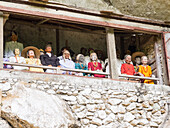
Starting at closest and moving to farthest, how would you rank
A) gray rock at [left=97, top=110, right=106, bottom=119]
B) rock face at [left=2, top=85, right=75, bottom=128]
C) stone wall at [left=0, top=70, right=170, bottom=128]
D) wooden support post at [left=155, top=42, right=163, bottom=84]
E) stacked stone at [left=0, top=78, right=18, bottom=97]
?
rock face at [left=2, top=85, right=75, bottom=128], stacked stone at [left=0, top=78, right=18, bottom=97], stone wall at [left=0, top=70, right=170, bottom=128], gray rock at [left=97, top=110, right=106, bottom=119], wooden support post at [left=155, top=42, right=163, bottom=84]

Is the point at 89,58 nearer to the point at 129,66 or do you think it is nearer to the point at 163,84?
the point at 129,66

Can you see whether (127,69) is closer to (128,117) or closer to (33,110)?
(128,117)

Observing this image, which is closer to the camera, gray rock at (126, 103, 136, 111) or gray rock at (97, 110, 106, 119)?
gray rock at (97, 110, 106, 119)

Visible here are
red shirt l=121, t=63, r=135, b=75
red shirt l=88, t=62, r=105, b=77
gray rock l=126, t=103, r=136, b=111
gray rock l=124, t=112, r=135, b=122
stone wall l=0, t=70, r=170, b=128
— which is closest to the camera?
stone wall l=0, t=70, r=170, b=128

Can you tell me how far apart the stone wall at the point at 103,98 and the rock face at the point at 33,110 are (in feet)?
1.15

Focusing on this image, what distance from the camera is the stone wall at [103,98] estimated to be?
13617 millimetres

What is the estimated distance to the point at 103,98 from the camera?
14.3 meters

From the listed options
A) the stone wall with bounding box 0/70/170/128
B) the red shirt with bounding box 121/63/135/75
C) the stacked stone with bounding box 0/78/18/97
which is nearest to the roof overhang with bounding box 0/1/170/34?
the red shirt with bounding box 121/63/135/75

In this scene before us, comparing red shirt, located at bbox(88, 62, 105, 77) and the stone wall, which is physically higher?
red shirt, located at bbox(88, 62, 105, 77)

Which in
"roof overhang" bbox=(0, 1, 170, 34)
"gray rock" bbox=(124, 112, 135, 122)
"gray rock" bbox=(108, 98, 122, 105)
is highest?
"roof overhang" bbox=(0, 1, 170, 34)

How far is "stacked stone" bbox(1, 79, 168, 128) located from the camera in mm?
13711

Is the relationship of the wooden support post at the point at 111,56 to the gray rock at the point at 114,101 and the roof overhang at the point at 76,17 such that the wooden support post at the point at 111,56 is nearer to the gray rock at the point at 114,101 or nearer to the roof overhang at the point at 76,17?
the roof overhang at the point at 76,17

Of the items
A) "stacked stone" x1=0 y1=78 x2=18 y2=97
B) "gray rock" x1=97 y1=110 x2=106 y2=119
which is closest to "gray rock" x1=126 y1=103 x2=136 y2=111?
"gray rock" x1=97 y1=110 x2=106 y2=119

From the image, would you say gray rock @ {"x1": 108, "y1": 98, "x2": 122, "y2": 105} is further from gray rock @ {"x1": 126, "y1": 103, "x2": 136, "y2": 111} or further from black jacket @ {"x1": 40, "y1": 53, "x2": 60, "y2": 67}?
black jacket @ {"x1": 40, "y1": 53, "x2": 60, "y2": 67}
